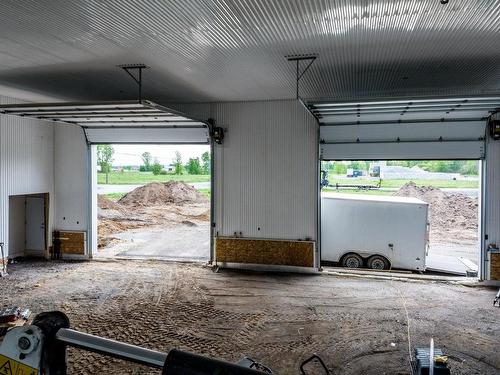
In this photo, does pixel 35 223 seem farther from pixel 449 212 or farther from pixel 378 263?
pixel 449 212

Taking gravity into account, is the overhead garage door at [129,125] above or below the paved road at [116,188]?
above

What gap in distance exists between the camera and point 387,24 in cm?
544

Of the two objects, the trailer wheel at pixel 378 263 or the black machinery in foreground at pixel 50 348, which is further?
the trailer wheel at pixel 378 263

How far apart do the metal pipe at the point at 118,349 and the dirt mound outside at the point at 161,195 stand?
26364mm

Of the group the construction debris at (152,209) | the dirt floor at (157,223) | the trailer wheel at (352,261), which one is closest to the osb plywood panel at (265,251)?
the dirt floor at (157,223)

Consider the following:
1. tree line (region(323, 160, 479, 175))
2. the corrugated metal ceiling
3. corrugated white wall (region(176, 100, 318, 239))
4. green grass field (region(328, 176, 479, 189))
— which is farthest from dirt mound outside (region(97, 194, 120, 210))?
tree line (region(323, 160, 479, 175))

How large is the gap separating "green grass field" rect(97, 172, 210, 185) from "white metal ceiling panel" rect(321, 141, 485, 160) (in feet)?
89.6

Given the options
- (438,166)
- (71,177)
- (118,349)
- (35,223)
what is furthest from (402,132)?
(438,166)

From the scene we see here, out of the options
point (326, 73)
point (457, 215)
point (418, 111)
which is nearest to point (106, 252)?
point (326, 73)

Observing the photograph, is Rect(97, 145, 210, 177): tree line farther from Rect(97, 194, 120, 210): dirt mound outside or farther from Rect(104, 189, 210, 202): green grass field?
Rect(97, 194, 120, 210): dirt mound outside

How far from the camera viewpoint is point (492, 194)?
10023mm

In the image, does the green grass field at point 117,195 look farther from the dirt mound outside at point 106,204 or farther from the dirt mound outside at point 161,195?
the dirt mound outside at point 106,204

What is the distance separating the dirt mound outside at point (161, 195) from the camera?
27422mm

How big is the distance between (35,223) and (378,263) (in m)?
11.2
